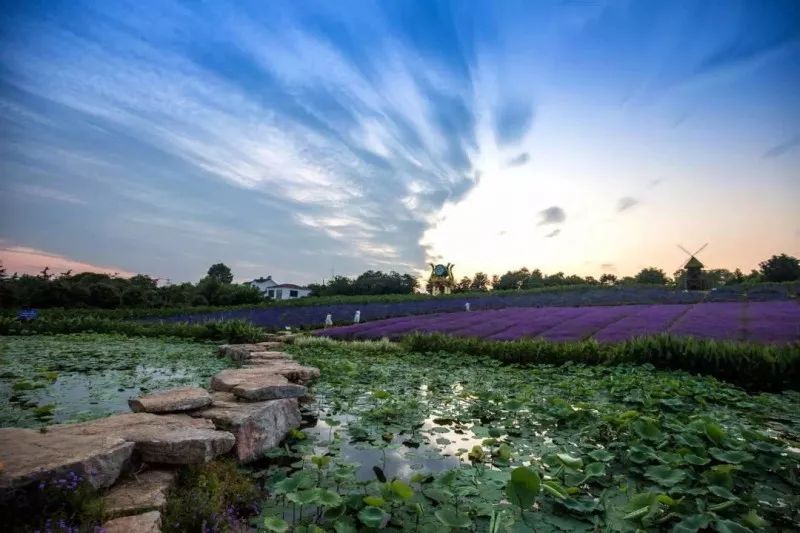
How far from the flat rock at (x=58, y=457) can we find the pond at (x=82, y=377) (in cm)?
144

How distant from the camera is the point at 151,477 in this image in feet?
7.71

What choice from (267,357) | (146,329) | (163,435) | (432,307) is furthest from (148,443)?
(432,307)

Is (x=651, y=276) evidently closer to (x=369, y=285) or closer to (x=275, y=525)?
(x=369, y=285)

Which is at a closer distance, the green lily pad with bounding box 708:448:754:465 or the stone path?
the stone path

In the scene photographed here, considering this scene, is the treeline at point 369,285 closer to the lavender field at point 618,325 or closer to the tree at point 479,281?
the tree at point 479,281

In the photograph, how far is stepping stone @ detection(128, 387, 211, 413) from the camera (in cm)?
334

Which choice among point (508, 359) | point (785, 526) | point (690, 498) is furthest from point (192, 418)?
point (508, 359)

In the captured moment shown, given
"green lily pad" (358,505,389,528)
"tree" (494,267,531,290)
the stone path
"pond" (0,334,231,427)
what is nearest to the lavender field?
"pond" (0,334,231,427)

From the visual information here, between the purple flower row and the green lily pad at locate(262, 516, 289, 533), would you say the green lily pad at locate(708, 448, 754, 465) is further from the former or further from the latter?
the purple flower row

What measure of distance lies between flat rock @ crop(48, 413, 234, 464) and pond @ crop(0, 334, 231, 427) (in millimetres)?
1120

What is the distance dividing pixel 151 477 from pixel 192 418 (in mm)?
919

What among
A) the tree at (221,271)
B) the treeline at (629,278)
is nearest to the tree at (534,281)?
the treeline at (629,278)

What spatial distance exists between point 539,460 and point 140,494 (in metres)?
2.73

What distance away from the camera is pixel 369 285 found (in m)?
46.0
